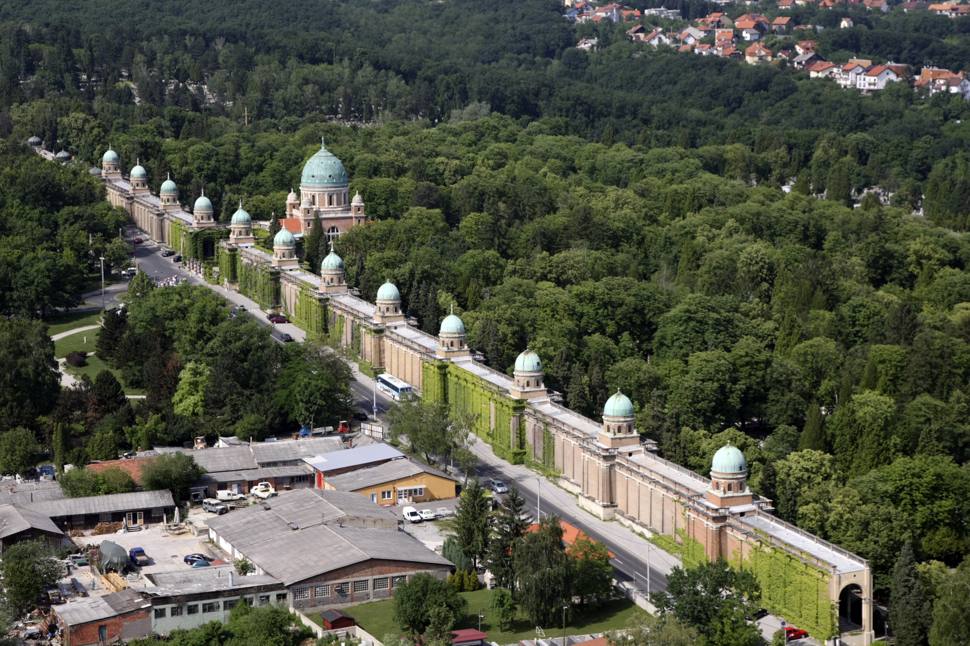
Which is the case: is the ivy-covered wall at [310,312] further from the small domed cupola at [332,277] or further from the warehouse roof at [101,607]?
the warehouse roof at [101,607]

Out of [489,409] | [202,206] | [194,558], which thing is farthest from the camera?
[202,206]

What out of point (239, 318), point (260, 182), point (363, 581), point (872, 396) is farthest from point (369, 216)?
point (363, 581)

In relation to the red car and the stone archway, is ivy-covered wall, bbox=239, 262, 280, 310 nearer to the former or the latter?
the red car

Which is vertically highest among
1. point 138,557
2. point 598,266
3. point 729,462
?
point 729,462

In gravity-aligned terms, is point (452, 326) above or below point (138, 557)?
above

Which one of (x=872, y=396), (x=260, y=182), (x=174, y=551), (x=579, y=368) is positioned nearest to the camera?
(x=174, y=551)

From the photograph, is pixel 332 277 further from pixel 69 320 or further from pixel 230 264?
pixel 69 320

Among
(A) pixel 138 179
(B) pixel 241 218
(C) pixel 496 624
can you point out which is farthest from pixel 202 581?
(A) pixel 138 179

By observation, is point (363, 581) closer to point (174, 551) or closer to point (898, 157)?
point (174, 551)
